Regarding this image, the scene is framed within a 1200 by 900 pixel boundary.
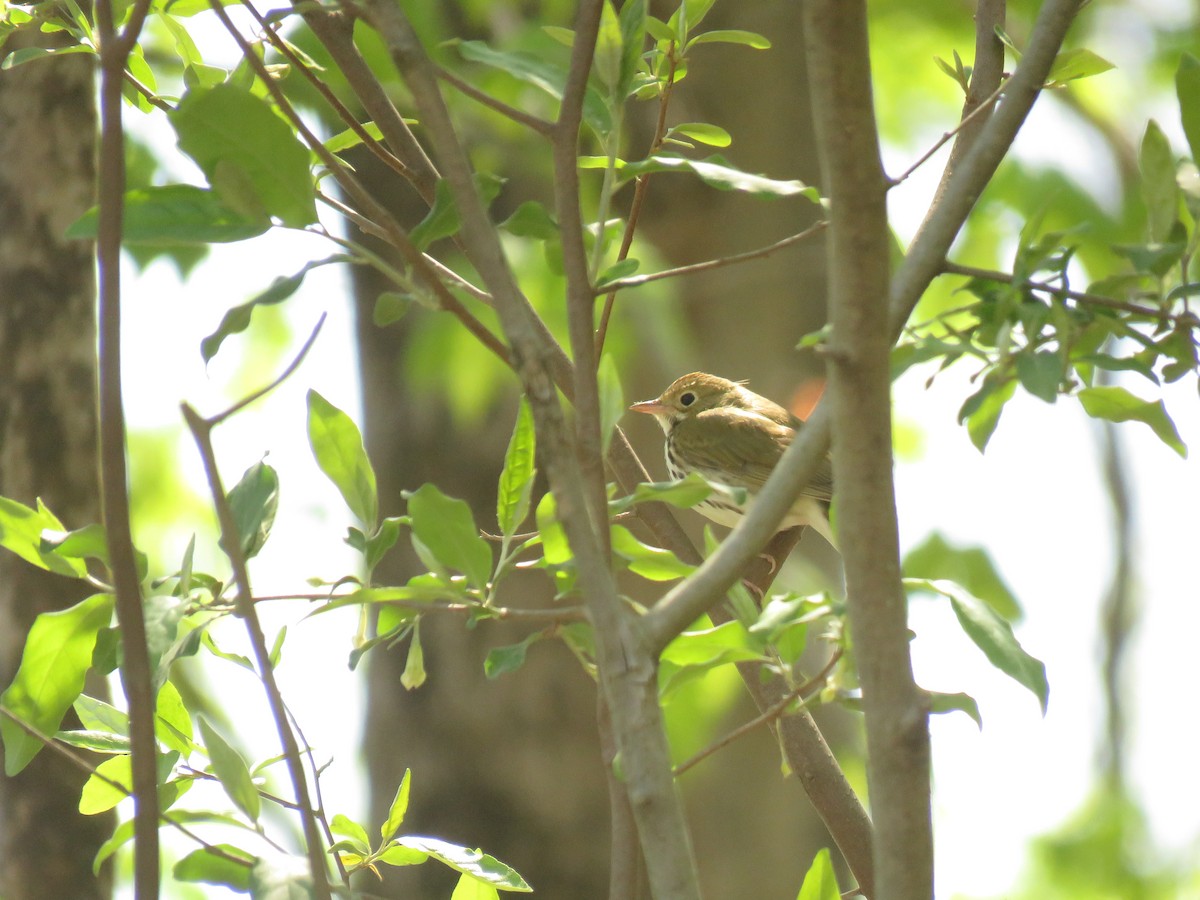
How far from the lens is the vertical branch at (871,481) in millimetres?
742

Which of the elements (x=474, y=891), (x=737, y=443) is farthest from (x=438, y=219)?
(x=737, y=443)

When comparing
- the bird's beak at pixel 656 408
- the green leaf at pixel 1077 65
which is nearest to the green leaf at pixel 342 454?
the green leaf at pixel 1077 65

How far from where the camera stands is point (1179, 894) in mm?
6797

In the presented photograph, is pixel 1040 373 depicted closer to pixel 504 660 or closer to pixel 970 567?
pixel 504 660

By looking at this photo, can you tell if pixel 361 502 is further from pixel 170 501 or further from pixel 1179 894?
pixel 1179 894

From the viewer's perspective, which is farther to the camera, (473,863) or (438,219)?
(473,863)

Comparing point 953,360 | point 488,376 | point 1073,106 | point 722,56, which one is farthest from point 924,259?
point 1073,106

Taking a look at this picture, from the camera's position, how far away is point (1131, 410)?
3.12 feet

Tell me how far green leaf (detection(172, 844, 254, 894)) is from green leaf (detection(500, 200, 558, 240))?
1.63 ft

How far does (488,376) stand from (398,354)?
65.4 inches

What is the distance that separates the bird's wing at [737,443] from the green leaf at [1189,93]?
192cm

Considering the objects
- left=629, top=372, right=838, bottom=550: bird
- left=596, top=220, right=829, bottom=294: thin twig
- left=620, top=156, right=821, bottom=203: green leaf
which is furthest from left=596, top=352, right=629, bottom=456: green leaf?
left=629, top=372, right=838, bottom=550: bird

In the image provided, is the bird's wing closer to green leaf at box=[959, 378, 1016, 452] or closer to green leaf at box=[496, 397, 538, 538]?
green leaf at box=[959, 378, 1016, 452]

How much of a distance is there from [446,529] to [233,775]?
8.8 inches
